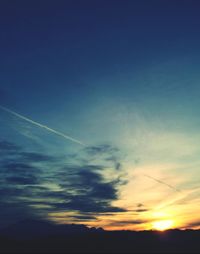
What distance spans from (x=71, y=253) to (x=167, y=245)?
36048 millimetres

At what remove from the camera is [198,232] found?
147 m

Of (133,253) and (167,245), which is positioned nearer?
(133,253)

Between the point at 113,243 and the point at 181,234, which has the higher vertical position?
the point at 181,234

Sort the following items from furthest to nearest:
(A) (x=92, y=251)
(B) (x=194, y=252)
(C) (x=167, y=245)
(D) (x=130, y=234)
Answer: (D) (x=130, y=234) → (C) (x=167, y=245) → (A) (x=92, y=251) → (B) (x=194, y=252)

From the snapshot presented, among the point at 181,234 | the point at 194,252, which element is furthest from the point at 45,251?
the point at 181,234

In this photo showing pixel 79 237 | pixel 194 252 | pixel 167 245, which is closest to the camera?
pixel 194 252

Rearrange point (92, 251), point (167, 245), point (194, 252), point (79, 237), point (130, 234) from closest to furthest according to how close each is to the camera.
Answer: point (194, 252) < point (92, 251) < point (167, 245) < point (79, 237) < point (130, 234)

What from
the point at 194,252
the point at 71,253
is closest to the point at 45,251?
the point at 71,253

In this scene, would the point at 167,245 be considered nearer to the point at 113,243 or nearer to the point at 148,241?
the point at 148,241

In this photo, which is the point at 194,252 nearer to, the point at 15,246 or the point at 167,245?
the point at 167,245

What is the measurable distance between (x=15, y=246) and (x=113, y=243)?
36.8 meters

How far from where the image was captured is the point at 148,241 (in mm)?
128125

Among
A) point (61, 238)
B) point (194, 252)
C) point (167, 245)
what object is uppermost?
point (61, 238)

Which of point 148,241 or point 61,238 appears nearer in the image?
point 148,241
